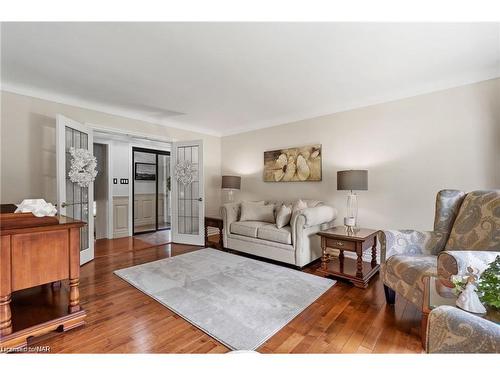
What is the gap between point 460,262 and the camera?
1382 millimetres

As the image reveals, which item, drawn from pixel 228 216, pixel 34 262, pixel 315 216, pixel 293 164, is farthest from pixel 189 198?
pixel 34 262

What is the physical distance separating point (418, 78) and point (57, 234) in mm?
3830

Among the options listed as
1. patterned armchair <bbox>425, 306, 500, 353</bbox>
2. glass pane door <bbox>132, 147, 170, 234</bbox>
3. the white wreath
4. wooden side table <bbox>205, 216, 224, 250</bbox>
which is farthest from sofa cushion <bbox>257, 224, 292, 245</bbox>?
glass pane door <bbox>132, 147, 170, 234</bbox>

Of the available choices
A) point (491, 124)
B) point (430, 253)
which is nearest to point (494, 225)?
point (430, 253)

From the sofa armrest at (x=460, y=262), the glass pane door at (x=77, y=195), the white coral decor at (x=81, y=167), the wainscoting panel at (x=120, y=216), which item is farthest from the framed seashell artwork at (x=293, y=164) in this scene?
the wainscoting panel at (x=120, y=216)

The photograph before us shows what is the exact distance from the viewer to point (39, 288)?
2.23 meters

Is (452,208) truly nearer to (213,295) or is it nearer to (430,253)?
(430,253)

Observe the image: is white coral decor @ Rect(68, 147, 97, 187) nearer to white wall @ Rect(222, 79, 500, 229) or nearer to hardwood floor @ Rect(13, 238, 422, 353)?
hardwood floor @ Rect(13, 238, 422, 353)

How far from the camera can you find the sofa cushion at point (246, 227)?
3.38 meters

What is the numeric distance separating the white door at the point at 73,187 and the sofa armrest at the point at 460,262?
11.6 feet

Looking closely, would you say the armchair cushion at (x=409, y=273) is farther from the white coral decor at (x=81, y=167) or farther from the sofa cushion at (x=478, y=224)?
the white coral decor at (x=81, y=167)

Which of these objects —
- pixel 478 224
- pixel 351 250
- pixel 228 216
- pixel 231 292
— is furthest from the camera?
pixel 228 216

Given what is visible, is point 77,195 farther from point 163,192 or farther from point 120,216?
point 163,192

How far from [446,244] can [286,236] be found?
1604mm
